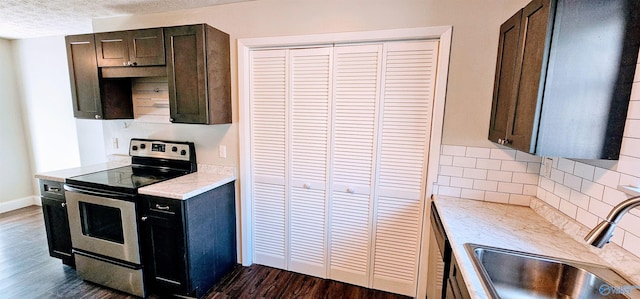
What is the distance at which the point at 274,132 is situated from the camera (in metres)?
2.27

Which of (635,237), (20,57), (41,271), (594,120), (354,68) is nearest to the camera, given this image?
(635,237)

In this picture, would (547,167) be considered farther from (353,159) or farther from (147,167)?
(147,167)

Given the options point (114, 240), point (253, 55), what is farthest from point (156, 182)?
point (253, 55)

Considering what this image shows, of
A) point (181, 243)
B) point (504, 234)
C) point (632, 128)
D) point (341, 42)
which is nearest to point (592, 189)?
point (632, 128)

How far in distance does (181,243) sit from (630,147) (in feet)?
8.24

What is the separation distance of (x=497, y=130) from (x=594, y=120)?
49 centimetres

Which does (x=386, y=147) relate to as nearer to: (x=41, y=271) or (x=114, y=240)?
(x=114, y=240)

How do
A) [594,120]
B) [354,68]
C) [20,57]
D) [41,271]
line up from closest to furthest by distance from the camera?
[594,120] < [354,68] < [41,271] < [20,57]

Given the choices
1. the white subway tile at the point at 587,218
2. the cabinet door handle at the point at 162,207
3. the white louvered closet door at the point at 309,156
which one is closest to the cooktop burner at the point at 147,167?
the cabinet door handle at the point at 162,207

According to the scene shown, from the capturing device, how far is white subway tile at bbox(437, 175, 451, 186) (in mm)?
1902

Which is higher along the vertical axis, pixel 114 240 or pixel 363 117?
pixel 363 117

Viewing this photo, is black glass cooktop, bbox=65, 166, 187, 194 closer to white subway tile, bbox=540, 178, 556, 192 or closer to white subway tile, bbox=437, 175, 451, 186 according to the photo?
white subway tile, bbox=437, 175, 451, 186

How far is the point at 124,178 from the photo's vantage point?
216 centimetres

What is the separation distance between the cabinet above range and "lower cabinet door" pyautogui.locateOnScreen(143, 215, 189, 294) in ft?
2.67
